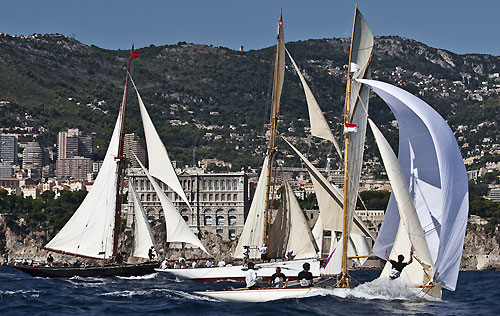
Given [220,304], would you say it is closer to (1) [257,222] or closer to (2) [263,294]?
(2) [263,294]

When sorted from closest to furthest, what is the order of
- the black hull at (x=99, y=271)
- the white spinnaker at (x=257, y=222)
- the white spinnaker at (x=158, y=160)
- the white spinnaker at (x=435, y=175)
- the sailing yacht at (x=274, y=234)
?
the white spinnaker at (x=435, y=175)
the sailing yacht at (x=274, y=234)
the white spinnaker at (x=257, y=222)
the white spinnaker at (x=158, y=160)
the black hull at (x=99, y=271)

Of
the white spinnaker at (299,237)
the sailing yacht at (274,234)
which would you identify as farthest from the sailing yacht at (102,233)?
the white spinnaker at (299,237)

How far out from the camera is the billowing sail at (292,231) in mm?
48312

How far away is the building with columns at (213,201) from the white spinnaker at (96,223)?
65.8 m

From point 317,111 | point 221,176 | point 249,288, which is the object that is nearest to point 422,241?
point 249,288

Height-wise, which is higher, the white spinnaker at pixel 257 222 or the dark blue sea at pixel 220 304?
the white spinnaker at pixel 257 222

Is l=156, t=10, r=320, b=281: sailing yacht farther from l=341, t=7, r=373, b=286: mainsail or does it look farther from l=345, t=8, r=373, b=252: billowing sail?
l=345, t=8, r=373, b=252: billowing sail

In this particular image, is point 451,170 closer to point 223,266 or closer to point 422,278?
point 422,278

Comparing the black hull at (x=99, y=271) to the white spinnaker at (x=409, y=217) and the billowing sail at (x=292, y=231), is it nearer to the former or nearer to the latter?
the billowing sail at (x=292, y=231)

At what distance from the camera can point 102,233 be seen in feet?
181

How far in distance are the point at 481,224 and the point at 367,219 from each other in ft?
52.8

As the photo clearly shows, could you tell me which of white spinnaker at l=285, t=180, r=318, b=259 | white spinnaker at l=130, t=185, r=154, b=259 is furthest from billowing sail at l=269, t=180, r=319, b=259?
white spinnaker at l=130, t=185, r=154, b=259

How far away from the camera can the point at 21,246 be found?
121 m

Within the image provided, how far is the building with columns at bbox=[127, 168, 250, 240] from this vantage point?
122125 mm
